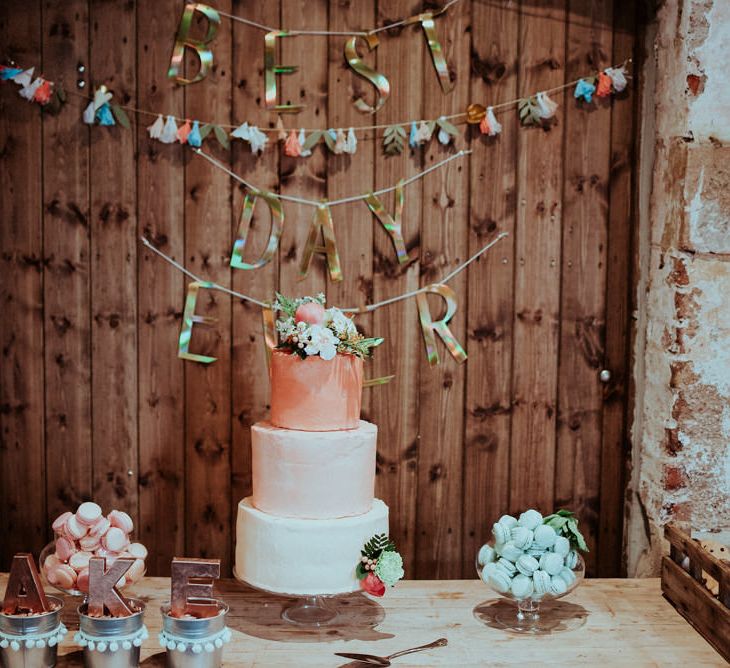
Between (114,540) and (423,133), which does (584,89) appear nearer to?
(423,133)

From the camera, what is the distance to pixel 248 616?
220 cm

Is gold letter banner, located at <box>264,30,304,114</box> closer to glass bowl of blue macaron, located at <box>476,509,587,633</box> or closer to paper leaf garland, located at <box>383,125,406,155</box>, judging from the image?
Answer: paper leaf garland, located at <box>383,125,406,155</box>

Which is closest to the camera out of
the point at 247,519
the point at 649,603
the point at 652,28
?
the point at 247,519

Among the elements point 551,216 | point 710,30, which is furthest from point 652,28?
point 551,216

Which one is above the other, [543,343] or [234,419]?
[543,343]

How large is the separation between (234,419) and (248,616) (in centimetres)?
68

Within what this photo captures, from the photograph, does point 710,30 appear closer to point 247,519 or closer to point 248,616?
point 247,519

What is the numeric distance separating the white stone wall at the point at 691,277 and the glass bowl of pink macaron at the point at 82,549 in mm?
1495

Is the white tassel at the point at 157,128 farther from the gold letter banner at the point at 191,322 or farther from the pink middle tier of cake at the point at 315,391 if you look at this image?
the pink middle tier of cake at the point at 315,391

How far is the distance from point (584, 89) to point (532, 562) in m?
1.43

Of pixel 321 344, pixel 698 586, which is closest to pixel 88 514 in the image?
pixel 321 344

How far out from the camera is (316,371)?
2.11 meters

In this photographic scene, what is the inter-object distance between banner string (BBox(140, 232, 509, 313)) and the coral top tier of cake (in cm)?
51

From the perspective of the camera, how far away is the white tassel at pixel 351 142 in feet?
8.54
